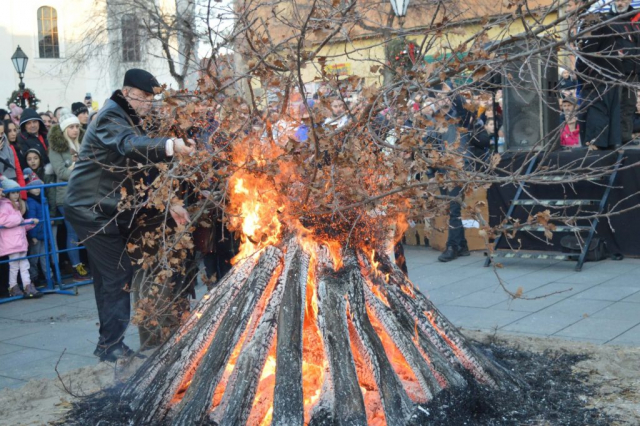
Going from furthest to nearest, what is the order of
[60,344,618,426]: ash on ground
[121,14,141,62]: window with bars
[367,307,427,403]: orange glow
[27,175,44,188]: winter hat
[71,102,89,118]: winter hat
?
[121,14,141,62]: window with bars
[71,102,89,118]: winter hat
[27,175,44,188]: winter hat
[367,307,427,403]: orange glow
[60,344,618,426]: ash on ground

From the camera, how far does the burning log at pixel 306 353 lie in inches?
154

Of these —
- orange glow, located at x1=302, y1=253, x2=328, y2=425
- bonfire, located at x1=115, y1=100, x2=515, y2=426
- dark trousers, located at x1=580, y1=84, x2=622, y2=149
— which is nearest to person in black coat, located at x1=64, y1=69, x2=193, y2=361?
bonfire, located at x1=115, y1=100, x2=515, y2=426

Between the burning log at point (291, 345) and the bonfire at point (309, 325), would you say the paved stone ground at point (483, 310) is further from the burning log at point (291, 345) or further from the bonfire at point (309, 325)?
the burning log at point (291, 345)

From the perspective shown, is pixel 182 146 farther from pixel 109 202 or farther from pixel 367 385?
pixel 367 385

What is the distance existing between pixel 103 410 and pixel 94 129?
231 cm

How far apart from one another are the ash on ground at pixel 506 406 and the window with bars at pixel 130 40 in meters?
17.2

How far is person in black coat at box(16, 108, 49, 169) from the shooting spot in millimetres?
11391

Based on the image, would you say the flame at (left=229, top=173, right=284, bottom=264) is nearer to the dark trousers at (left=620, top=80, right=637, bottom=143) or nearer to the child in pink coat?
the child in pink coat

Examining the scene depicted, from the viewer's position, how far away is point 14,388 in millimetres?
5695

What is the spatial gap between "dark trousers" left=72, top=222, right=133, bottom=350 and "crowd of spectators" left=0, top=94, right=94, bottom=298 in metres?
3.27

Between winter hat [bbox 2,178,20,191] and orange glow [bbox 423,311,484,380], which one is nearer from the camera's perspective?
orange glow [bbox 423,311,484,380]

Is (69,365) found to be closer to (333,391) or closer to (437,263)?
(333,391)

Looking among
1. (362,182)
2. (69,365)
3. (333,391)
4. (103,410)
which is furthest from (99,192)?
(333,391)

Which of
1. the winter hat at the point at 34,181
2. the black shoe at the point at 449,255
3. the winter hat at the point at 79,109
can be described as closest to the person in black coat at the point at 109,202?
the winter hat at the point at 34,181
